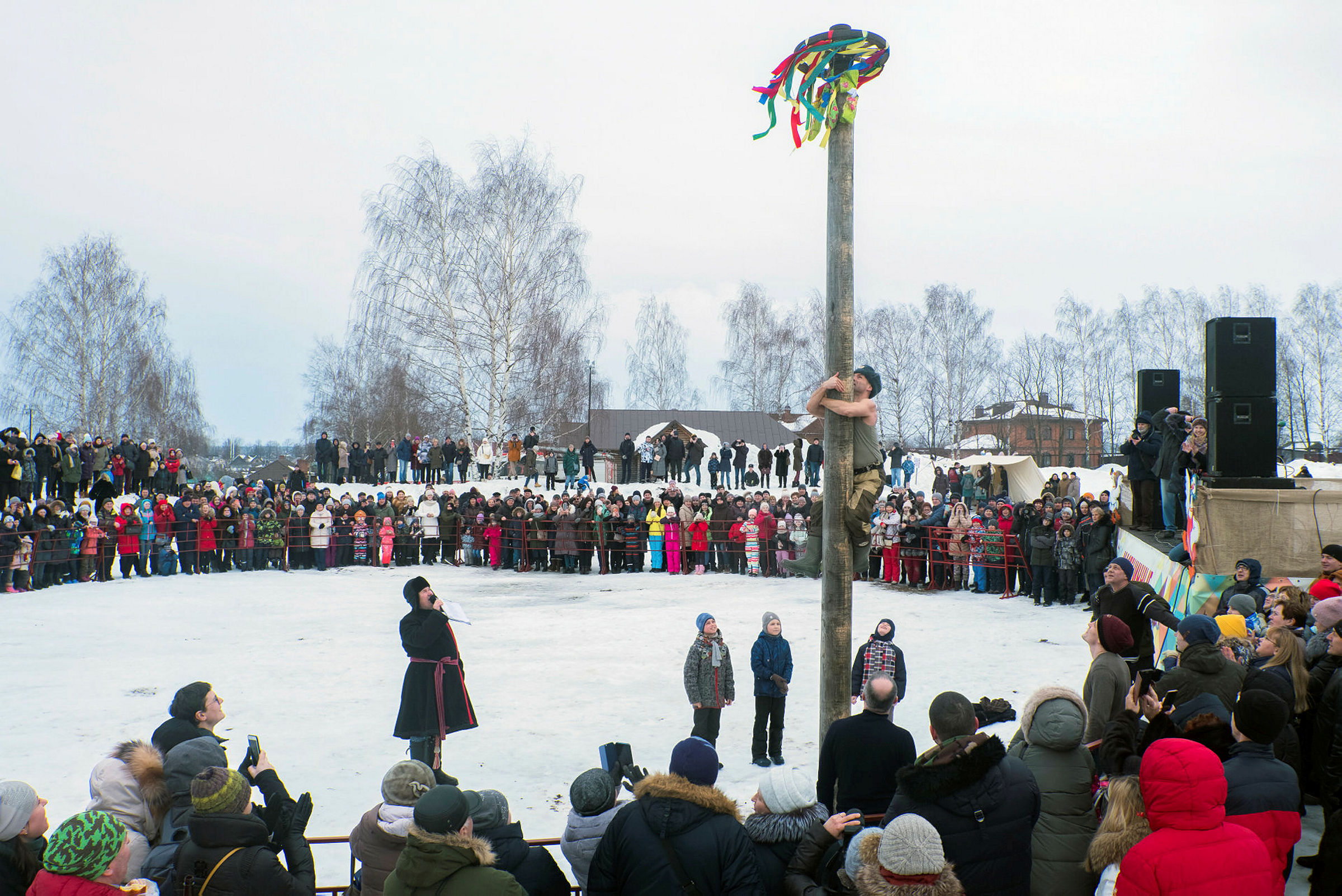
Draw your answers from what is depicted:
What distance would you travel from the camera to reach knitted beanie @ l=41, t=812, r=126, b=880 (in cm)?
287

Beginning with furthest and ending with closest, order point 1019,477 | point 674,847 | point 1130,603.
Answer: point 1019,477, point 1130,603, point 674,847

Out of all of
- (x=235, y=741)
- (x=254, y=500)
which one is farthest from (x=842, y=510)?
(x=254, y=500)

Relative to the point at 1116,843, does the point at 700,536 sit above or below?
above

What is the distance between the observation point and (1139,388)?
539 inches

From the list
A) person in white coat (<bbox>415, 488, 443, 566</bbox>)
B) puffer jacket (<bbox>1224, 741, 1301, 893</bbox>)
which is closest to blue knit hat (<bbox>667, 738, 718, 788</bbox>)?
puffer jacket (<bbox>1224, 741, 1301, 893</bbox>)

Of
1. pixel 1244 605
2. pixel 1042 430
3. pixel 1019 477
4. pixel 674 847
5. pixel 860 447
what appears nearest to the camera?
pixel 674 847

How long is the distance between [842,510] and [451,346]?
2662cm

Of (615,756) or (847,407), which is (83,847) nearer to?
(615,756)

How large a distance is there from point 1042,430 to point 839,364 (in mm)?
55033

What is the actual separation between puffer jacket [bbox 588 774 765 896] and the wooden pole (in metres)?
1.10

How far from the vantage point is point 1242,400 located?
9.67m

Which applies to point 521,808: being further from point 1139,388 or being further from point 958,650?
point 1139,388

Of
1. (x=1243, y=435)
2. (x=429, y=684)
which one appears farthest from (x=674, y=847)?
(x=1243, y=435)

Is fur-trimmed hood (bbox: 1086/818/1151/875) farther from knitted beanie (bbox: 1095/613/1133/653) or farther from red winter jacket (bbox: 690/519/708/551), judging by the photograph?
red winter jacket (bbox: 690/519/708/551)
